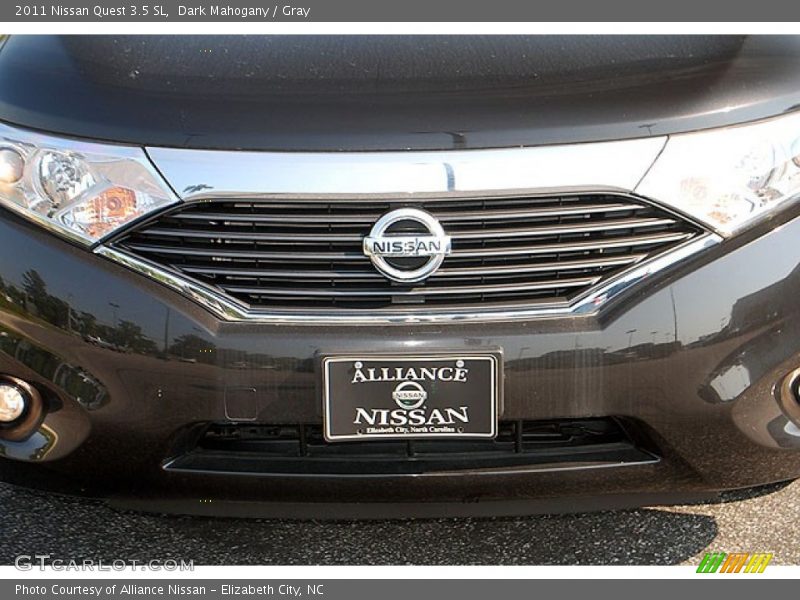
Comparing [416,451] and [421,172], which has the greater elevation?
[421,172]

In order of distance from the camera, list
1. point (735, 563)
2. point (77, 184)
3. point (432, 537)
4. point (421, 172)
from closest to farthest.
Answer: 1. point (421, 172)
2. point (77, 184)
3. point (735, 563)
4. point (432, 537)

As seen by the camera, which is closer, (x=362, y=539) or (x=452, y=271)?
(x=452, y=271)

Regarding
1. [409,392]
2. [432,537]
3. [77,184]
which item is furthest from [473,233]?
[432,537]

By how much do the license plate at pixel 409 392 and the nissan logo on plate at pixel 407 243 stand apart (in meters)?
0.19

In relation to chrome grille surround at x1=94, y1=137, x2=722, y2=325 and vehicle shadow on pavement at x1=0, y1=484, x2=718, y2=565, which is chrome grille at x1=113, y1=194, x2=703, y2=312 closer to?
chrome grille surround at x1=94, y1=137, x2=722, y2=325

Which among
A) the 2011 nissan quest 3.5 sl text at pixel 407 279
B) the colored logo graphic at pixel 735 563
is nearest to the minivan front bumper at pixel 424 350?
the 2011 nissan quest 3.5 sl text at pixel 407 279

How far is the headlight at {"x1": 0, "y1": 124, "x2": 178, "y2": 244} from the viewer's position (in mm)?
2312

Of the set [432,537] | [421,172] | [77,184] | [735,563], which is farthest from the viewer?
[432,537]

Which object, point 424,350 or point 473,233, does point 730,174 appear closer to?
point 473,233

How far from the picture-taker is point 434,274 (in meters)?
2.29

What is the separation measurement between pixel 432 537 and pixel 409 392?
0.78 m

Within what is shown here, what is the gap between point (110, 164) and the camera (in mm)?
2332

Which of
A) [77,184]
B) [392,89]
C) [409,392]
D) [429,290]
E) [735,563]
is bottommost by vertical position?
[735,563]

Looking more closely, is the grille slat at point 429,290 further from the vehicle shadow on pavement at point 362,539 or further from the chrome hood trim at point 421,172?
the vehicle shadow on pavement at point 362,539
